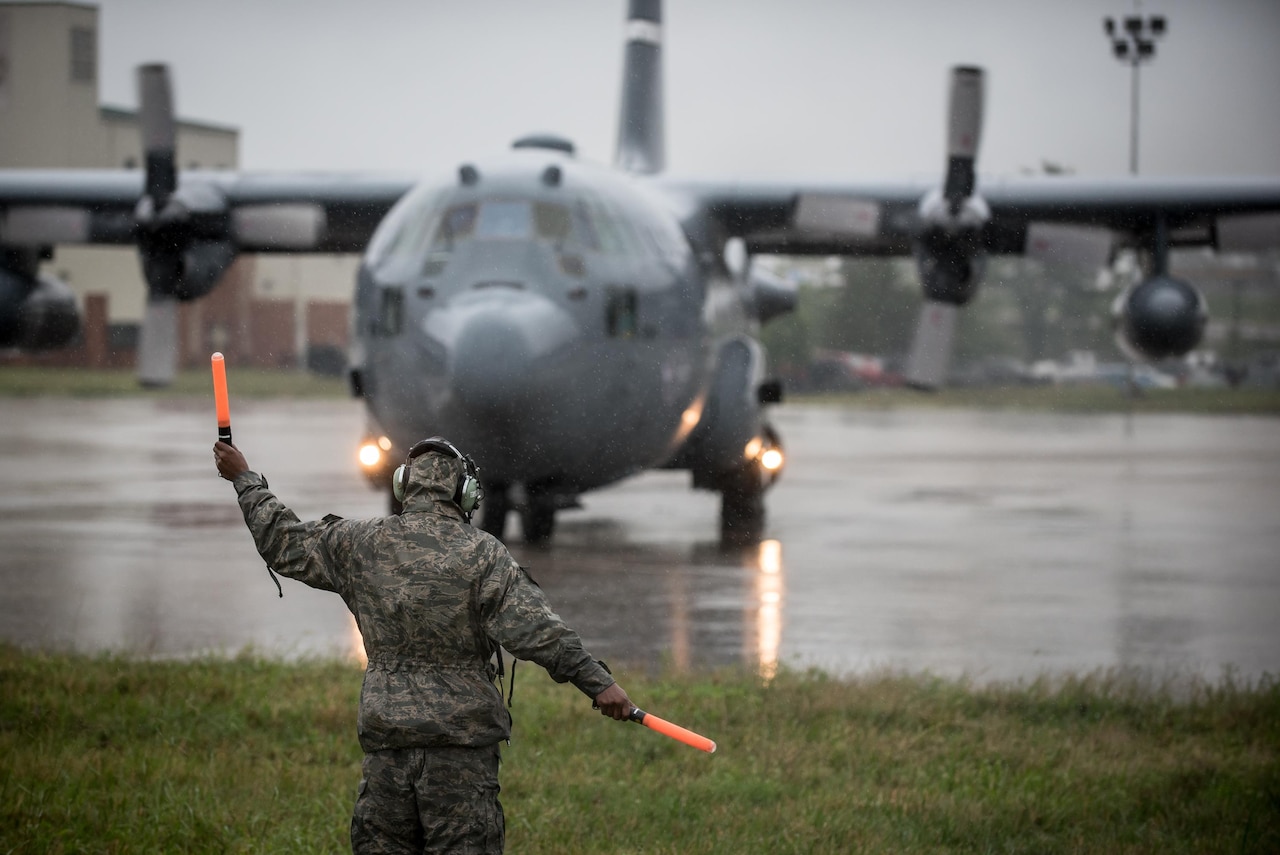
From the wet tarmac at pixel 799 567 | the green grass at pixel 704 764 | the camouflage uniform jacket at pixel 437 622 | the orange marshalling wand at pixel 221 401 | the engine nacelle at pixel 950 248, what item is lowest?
the wet tarmac at pixel 799 567

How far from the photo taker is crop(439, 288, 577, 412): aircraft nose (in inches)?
389

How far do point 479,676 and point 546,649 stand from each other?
23 cm

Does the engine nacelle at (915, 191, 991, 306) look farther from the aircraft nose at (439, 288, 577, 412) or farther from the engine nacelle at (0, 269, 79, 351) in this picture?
the engine nacelle at (0, 269, 79, 351)

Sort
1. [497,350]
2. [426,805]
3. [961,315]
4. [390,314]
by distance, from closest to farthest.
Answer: [426,805] → [497,350] → [390,314] → [961,315]

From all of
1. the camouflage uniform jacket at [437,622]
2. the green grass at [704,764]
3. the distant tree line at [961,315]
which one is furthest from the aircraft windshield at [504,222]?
the distant tree line at [961,315]

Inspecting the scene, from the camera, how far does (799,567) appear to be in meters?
12.4

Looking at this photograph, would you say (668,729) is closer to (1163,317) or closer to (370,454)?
(370,454)

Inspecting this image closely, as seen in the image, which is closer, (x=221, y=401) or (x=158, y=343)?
(x=221, y=401)

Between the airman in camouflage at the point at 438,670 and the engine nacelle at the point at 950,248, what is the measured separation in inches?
418

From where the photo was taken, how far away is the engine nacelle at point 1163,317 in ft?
48.0

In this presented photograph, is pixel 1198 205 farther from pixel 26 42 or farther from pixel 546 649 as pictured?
pixel 26 42

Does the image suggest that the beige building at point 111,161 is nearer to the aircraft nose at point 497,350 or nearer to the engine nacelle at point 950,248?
the aircraft nose at point 497,350

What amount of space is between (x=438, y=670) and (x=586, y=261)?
7.42 meters

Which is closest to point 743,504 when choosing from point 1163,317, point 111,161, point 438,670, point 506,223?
point 1163,317
